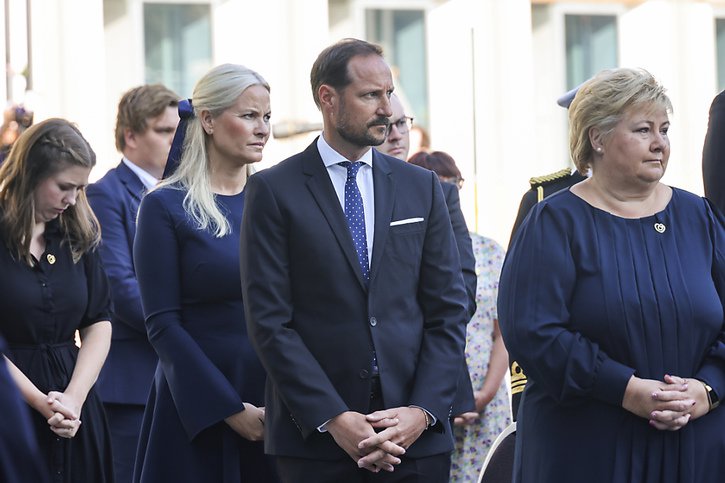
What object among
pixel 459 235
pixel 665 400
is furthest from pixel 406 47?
pixel 665 400

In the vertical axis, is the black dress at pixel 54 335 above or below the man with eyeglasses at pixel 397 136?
below

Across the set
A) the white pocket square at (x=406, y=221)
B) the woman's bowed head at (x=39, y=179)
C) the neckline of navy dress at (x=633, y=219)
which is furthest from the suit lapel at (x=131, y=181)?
the neckline of navy dress at (x=633, y=219)

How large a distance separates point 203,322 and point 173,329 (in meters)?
0.11

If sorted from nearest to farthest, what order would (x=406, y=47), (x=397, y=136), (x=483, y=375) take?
1. (x=397, y=136)
2. (x=483, y=375)
3. (x=406, y=47)

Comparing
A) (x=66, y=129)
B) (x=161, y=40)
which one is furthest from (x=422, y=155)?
(x=161, y=40)

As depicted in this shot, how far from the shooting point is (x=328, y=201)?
4.26 meters

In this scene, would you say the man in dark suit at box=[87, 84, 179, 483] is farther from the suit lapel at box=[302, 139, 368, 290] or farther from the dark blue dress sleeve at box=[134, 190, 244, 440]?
the suit lapel at box=[302, 139, 368, 290]

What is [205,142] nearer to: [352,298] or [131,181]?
[352,298]

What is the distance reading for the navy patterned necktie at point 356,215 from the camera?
4.23 meters

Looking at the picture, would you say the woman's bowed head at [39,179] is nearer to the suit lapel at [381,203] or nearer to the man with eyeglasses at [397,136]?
the suit lapel at [381,203]

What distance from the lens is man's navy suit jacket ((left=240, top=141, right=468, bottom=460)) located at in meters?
4.12

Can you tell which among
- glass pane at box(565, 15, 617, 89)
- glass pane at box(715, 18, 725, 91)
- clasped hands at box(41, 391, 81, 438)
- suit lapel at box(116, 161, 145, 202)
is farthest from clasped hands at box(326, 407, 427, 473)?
glass pane at box(715, 18, 725, 91)

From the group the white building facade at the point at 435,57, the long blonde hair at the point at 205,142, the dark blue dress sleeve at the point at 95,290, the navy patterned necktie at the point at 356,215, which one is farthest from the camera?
the white building facade at the point at 435,57

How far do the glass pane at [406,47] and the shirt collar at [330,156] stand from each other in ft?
38.8
